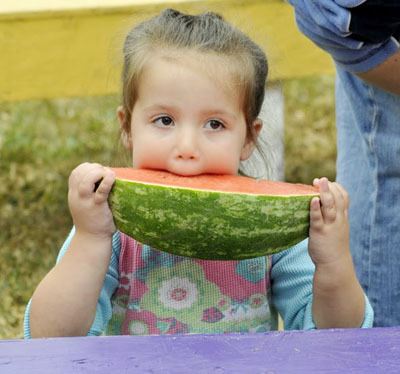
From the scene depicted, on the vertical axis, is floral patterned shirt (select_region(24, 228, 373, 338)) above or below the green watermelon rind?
below

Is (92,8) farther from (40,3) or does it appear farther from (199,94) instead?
(199,94)

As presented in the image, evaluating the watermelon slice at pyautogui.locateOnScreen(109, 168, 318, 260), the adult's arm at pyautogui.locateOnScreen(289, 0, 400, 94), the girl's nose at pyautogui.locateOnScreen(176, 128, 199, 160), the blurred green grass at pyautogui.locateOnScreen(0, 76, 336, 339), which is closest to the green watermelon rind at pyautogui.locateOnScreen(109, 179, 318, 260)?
the watermelon slice at pyautogui.locateOnScreen(109, 168, 318, 260)

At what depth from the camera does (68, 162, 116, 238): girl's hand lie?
2.10 meters

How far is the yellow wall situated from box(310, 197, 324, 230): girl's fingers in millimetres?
1877

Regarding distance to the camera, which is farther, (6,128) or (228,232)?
(6,128)

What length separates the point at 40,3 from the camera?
4082 mm

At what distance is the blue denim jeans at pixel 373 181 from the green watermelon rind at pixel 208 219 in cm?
87

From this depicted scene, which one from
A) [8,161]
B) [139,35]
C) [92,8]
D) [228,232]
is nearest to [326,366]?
[228,232]

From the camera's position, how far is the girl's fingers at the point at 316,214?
6.87ft

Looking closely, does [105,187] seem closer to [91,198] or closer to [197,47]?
[91,198]

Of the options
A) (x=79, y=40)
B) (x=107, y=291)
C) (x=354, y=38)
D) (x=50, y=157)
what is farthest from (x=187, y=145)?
(x=50, y=157)

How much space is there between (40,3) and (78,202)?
2130 mm

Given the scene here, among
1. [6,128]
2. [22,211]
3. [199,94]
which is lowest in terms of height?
[22,211]

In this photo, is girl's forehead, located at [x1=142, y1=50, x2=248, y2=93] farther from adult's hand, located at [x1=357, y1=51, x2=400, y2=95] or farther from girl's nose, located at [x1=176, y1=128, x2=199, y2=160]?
adult's hand, located at [x1=357, y1=51, x2=400, y2=95]
